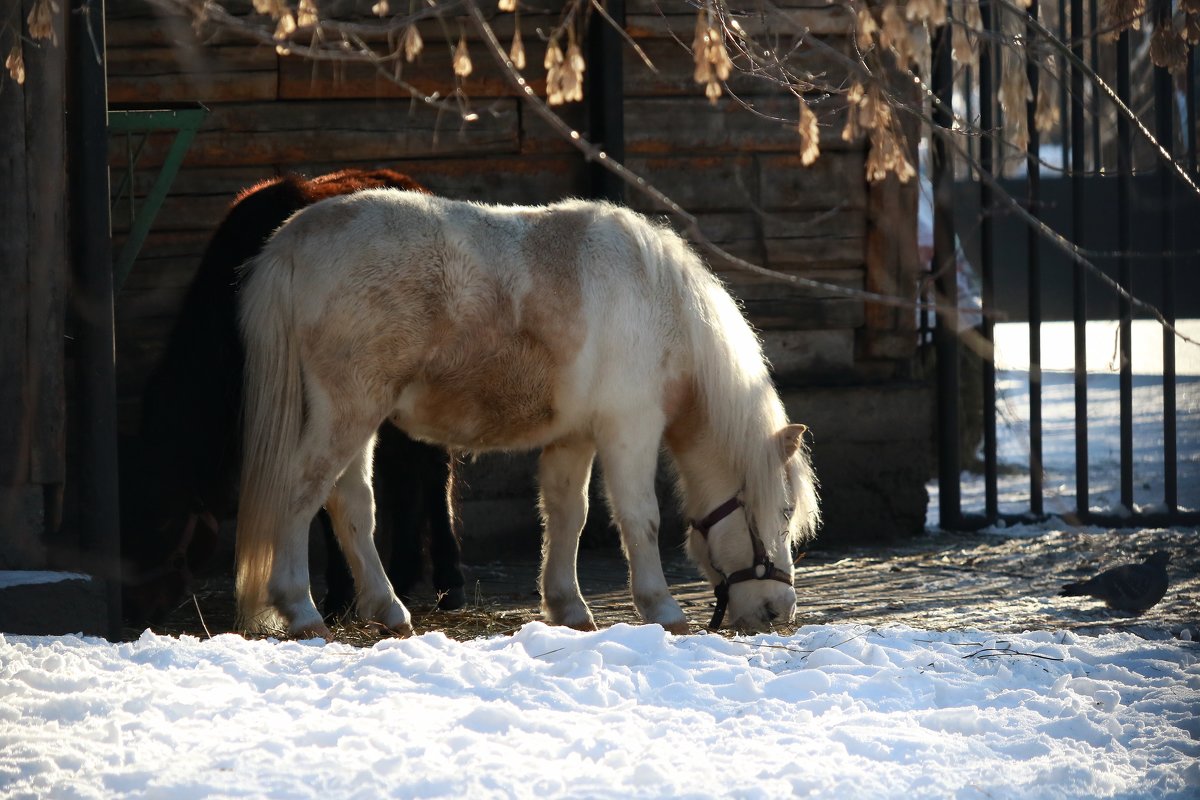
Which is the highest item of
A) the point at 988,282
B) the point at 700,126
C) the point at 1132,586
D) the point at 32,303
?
the point at 700,126

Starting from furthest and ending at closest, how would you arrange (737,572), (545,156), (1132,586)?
(545,156) → (1132,586) → (737,572)

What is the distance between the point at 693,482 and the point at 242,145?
10.0ft

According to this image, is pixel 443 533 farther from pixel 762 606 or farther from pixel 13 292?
pixel 13 292

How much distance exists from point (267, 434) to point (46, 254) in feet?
2.96

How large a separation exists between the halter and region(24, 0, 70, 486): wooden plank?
2.32 m

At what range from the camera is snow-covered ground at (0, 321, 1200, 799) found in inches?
112

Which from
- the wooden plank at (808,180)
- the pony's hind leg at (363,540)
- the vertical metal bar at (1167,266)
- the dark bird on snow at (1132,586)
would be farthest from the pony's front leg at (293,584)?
the vertical metal bar at (1167,266)

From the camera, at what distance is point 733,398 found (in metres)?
4.88

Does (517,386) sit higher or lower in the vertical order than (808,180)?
lower

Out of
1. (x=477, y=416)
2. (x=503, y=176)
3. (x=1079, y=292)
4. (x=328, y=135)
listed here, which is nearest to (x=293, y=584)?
(x=477, y=416)

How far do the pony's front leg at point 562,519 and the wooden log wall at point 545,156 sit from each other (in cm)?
185

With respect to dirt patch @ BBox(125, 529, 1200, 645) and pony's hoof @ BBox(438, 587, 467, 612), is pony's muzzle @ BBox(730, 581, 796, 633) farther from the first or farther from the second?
pony's hoof @ BBox(438, 587, 467, 612)

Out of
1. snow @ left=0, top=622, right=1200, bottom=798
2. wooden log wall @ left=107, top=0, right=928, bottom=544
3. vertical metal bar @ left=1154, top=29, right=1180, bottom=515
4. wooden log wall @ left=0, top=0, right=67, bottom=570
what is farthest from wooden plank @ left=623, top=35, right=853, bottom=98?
snow @ left=0, top=622, right=1200, bottom=798

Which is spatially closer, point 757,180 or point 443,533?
point 443,533
